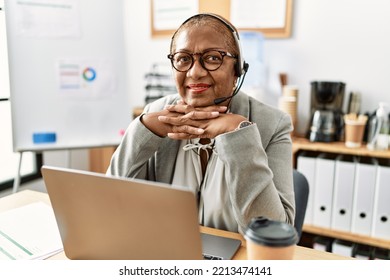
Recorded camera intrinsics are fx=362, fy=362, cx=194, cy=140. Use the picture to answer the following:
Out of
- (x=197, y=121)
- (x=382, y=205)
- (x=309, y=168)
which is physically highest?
(x=197, y=121)

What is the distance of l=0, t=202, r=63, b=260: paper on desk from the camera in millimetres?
903

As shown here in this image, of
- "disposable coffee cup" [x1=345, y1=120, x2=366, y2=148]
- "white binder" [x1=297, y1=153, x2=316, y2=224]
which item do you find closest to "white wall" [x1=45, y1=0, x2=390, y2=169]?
"disposable coffee cup" [x1=345, y1=120, x2=366, y2=148]

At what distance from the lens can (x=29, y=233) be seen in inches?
39.5

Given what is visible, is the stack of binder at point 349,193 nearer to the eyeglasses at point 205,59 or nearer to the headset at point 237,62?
the headset at point 237,62

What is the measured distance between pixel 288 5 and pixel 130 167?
1701mm

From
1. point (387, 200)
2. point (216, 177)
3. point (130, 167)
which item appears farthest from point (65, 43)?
point (387, 200)

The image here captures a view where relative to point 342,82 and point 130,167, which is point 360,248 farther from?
point 130,167

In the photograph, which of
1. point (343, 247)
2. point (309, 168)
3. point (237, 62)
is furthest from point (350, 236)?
point (237, 62)

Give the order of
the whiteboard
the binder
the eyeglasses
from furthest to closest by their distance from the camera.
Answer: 1. the binder
2. the whiteboard
3. the eyeglasses

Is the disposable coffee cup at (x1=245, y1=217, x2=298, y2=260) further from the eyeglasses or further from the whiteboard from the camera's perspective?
the whiteboard

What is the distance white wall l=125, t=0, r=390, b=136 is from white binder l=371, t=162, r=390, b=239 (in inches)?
19.6

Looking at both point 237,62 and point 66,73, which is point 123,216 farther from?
point 66,73

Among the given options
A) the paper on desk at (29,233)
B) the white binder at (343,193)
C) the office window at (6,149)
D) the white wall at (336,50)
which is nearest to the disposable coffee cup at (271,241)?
the paper on desk at (29,233)

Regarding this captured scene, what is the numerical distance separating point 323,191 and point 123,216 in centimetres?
160
